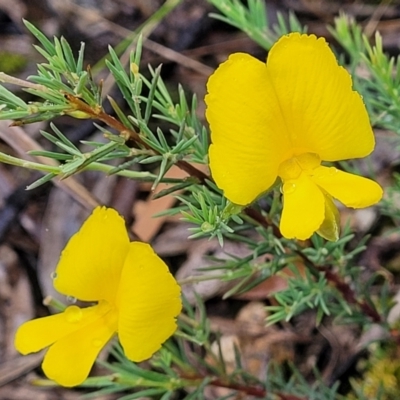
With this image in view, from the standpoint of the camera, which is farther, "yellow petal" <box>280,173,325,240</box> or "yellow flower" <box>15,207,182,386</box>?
"yellow flower" <box>15,207,182,386</box>

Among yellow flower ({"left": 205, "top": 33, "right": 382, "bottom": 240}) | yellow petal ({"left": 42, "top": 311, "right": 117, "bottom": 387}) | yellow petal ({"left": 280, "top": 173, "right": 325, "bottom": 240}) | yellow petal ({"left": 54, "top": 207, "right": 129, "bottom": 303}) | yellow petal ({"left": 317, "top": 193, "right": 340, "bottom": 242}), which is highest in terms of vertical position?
yellow flower ({"left": 205, "top": 33, "right": 382, "bottom": 240})

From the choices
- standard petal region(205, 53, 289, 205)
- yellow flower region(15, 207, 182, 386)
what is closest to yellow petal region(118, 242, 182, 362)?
yellow flower region(15, 207, 182, 386)

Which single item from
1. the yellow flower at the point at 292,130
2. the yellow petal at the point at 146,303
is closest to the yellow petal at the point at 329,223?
the yellow flower at the point at 292,130

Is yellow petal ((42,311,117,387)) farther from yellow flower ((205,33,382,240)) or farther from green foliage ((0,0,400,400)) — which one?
yellow flower ((205,33,382,240))

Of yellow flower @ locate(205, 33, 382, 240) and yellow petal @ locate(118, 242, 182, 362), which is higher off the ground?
yellow flower @ locate(205, 33, 382, 240)

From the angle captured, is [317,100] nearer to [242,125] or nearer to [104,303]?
[242,125]

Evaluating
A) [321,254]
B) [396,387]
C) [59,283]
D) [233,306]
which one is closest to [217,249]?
[233,306]

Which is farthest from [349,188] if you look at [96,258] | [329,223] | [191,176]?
[96,258]
